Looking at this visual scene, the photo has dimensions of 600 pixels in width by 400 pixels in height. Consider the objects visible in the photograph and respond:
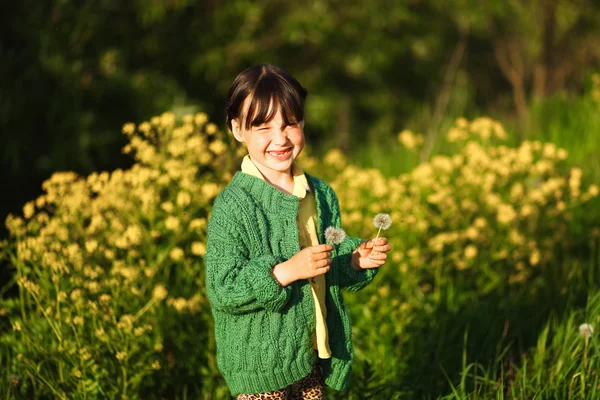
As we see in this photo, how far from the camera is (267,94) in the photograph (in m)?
2.15

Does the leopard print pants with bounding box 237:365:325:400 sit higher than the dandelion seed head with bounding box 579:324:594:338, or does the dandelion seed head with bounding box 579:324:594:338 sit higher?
the leopard print pants with bounding box 237:365:325:400

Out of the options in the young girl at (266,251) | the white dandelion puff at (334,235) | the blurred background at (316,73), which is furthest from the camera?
the blurred background at (316,73)

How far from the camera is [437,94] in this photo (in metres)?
8.92

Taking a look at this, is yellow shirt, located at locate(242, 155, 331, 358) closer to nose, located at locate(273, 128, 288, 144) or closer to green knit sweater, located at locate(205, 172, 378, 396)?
green knit sweater, located at locate(205, 172, 378, 396)

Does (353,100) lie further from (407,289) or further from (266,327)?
(266,327)

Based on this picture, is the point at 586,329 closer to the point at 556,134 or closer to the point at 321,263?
the point at 321,263

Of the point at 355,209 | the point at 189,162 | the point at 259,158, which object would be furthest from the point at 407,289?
the point at 259,158

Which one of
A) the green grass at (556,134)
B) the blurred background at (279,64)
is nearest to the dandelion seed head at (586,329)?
the green grass at (556,134)

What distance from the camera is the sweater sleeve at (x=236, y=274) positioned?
2031 millimetres

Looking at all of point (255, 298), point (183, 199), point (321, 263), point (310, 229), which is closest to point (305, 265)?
point (321, 263)

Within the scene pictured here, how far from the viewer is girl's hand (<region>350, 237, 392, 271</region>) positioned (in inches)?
86.7

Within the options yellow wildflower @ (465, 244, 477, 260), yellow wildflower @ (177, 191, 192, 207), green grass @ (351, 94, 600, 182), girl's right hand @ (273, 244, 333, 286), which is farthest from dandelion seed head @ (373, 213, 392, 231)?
green grass @ (351, 94, 600, 182)

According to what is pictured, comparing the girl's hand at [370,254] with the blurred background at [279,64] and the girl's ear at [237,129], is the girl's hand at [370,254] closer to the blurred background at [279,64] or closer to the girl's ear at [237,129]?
the girl's ear at [237,129]

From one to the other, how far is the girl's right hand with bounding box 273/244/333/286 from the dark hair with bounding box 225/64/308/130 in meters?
0.41
